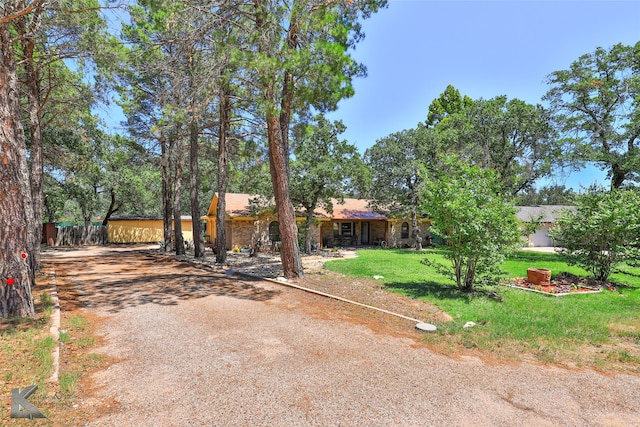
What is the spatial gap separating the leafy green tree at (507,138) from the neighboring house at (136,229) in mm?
24681

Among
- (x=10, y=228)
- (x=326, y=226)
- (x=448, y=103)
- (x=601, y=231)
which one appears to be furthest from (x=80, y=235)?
(x=448, y=103)

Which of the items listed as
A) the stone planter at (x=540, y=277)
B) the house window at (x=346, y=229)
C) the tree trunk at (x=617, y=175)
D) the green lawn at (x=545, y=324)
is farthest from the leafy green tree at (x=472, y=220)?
the house window at (x=346, y=229)

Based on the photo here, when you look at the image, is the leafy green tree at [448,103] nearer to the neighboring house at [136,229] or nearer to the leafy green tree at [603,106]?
the leafy green tree at [603,106]

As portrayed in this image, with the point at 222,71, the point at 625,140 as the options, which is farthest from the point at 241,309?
the point at 625,140

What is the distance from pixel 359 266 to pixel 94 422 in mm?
11436

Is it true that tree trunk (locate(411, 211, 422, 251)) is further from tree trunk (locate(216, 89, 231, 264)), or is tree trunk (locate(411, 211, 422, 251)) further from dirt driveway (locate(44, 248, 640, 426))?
dirt driveway (locate(44, 248, 640, 426))

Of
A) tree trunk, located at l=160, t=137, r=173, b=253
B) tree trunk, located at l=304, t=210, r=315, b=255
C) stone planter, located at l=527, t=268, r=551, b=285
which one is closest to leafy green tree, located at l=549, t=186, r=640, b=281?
stone planter, located at l=527, t=268, r=551, b=285

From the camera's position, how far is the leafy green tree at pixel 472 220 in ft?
27.1

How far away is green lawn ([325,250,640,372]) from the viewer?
511 centimetres

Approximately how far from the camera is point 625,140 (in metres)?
18.3

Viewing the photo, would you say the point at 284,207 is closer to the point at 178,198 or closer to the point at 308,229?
the point at 308,229

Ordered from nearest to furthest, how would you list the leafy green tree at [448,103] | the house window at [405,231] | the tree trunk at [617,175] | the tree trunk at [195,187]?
the tree trunk at [195,187], the tree trunk at [617,175], the house window at [405,231], the leafy green tree at [448,103]

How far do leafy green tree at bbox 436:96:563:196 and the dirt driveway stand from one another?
62.7 ft

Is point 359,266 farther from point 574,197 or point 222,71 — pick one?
point 222,71
